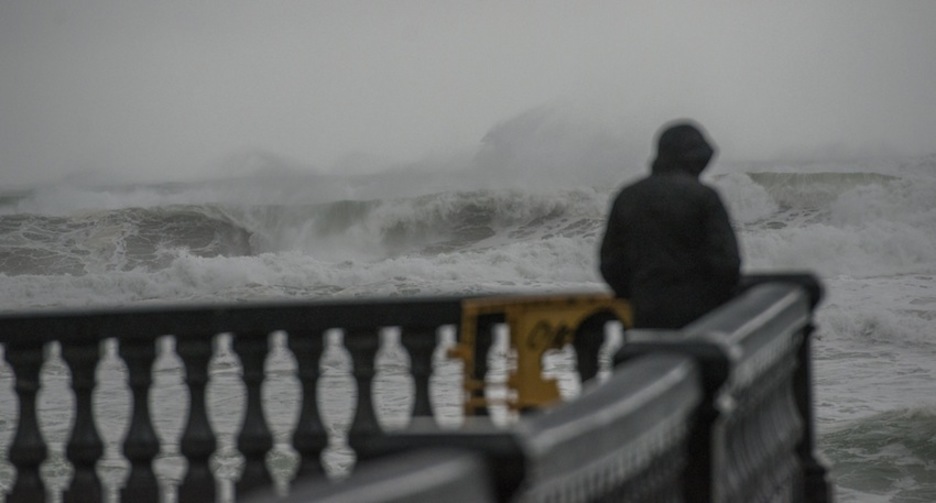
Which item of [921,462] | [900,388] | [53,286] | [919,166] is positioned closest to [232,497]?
[921,462]

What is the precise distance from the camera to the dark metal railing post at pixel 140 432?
6.19 metres

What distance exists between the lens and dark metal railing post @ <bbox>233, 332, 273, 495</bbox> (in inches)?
245

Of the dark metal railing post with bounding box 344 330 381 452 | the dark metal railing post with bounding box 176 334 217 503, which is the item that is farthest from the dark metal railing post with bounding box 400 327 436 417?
the dark metal railing post with bounding box 176 334 217 503

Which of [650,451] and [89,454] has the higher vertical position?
[650,451]

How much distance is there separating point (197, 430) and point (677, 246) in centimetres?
175

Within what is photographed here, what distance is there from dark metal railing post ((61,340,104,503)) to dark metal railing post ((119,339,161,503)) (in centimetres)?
10

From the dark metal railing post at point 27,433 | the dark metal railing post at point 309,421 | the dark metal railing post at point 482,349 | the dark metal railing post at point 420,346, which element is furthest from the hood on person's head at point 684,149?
the dark metal railing post at point 27,433

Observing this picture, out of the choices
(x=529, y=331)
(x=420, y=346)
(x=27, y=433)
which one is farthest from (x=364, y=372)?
(x=27, y=433)

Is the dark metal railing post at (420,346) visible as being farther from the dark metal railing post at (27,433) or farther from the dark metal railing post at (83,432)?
the dark metal railing post at (27,433)

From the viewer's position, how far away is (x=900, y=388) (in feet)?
76.6

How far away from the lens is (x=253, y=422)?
6.32 metres

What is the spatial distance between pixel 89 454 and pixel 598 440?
12.4 ft

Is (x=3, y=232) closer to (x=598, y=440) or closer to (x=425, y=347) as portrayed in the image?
(x=425, y=347)

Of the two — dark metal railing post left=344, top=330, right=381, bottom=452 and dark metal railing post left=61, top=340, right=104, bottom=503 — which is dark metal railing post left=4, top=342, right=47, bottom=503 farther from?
dark metal railing post left=344, top=330, right=381, bottom=452
